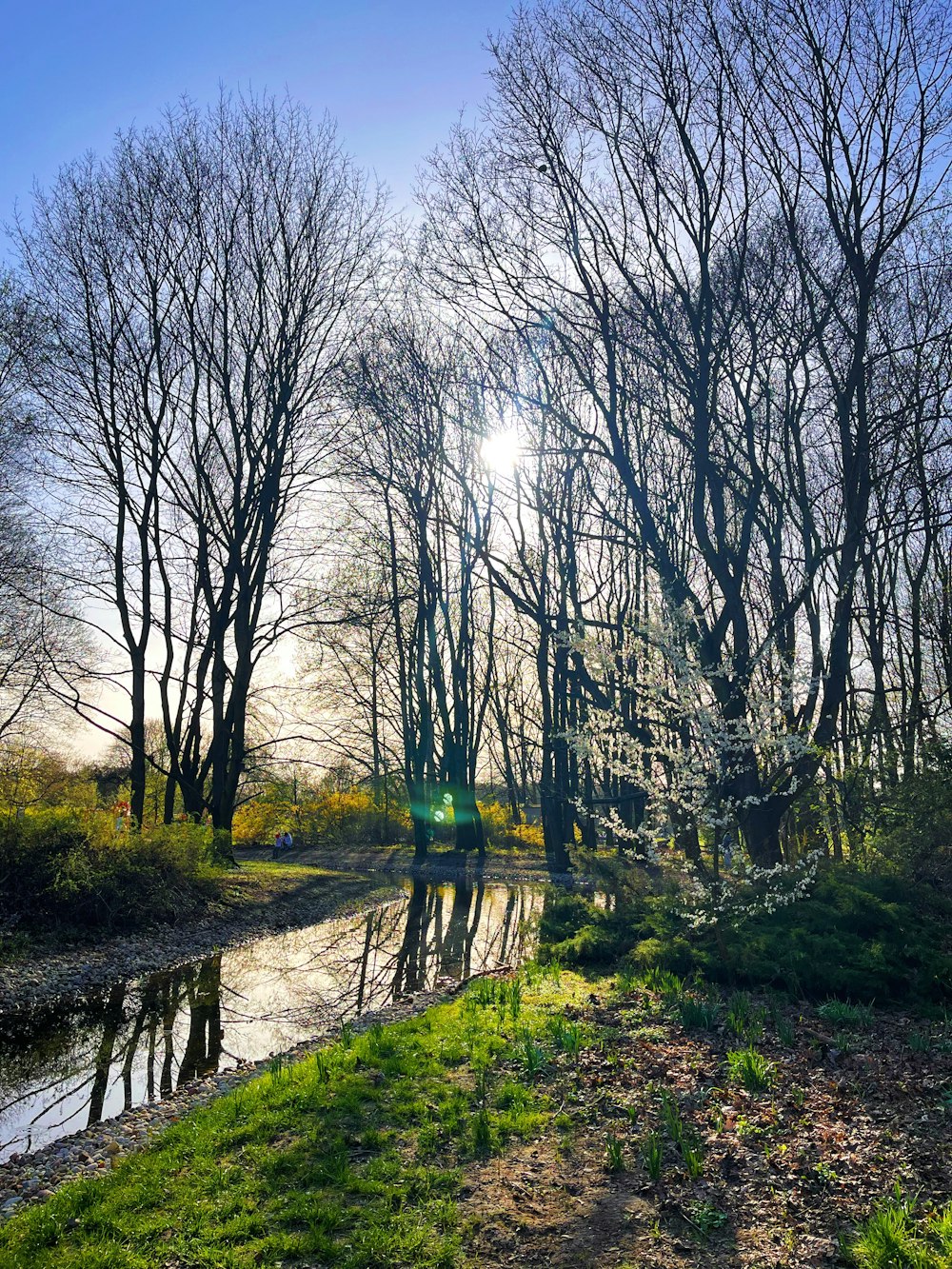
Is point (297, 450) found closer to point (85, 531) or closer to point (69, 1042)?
point (85, 531)

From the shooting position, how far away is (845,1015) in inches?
254

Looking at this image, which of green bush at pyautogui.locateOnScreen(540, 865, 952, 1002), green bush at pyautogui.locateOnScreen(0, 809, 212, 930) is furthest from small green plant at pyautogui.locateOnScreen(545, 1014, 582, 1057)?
green bush at pyautogui.locateOnScreen(0, 809, 212, 930)

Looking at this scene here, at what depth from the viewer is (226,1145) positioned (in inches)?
198

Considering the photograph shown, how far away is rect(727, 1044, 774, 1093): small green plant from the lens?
5.21 meters

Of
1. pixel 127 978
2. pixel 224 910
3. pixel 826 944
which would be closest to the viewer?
pixel 826 944

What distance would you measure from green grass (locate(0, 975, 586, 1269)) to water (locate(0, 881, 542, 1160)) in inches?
60.5

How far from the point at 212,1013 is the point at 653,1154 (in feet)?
21.8

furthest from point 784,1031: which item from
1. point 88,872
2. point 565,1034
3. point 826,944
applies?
point 88,872

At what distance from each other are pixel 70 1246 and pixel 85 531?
55.2 ft

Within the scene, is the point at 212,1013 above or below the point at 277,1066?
below

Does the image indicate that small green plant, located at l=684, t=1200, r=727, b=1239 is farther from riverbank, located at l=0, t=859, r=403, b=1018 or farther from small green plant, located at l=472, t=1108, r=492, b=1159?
riverbank, located at l=0, t=859, r=403, b=1018

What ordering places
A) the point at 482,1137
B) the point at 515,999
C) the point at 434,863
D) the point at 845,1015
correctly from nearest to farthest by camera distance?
the point at 482,1137, the point at 845,1015, the point at 515,999, the point at 434,863

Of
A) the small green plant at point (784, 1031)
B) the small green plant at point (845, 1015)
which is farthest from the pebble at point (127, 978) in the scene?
the small green plant at point (845, 1015)

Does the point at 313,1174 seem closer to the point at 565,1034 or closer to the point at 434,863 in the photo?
the point at 565,1034
